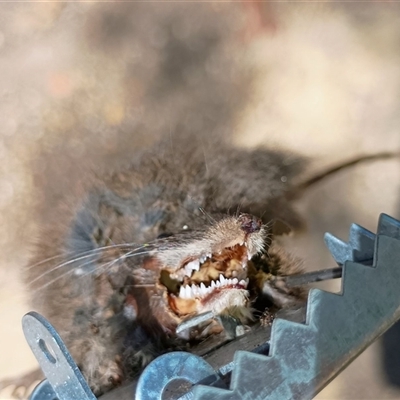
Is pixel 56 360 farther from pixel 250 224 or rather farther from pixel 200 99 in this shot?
pixel 200 99

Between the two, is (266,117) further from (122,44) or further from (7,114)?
(7,114)

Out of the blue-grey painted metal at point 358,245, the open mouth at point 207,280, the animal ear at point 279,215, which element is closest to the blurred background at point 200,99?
the animal ear at point 279,215

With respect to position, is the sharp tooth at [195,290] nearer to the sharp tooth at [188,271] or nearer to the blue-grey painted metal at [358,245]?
the sharp tooth at [188,271]

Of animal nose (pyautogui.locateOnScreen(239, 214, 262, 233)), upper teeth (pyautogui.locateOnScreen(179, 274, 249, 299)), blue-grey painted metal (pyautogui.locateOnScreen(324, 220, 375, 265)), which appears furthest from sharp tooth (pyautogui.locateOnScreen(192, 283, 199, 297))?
blue-grey painted metal (pyautogui.locateOnScreen(324, 220, 375, 265))

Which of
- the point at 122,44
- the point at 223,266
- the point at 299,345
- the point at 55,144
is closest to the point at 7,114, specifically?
the point at 55,144

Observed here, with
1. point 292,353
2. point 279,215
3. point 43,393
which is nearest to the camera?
point 292,353

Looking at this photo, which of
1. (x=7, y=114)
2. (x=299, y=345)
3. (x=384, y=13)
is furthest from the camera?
(x=384, y=13)

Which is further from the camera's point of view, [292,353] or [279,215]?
[279,215]

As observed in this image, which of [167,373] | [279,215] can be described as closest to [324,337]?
[167,373]

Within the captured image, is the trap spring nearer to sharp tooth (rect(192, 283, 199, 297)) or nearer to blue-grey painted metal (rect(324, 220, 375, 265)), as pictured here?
blue-grey painted metal (rect(324, 220, 375, 265))
